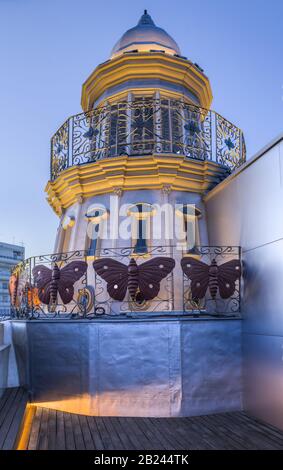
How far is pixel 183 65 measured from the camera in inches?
559

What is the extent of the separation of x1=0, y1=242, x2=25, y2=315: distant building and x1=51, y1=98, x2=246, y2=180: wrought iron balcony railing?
168ft

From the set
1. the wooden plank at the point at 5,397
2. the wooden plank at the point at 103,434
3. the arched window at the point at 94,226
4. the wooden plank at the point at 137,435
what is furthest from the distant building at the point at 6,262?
the wooden plank at the point at 137,435

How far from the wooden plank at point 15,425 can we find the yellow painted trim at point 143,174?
21.1 ft

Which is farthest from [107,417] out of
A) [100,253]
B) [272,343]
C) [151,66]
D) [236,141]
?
[151,66]

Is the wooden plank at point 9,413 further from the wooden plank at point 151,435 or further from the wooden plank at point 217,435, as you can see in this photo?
the wooden plank at point 217,435

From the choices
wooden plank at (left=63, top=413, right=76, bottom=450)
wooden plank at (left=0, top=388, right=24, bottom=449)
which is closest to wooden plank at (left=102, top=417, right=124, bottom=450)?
wooden plank at (left=63, top=413, right=76, bottom=450)

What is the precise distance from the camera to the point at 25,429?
312 inches

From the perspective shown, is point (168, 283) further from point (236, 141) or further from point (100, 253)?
point (236, 141)

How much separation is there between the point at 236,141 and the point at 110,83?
16.3 feet

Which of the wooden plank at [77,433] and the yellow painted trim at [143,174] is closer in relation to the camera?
the wooden plank at [77,433]

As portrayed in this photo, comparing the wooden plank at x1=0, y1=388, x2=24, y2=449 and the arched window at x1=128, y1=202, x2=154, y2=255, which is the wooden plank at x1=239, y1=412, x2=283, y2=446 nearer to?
the wooden plank at x1=0, y1=388, x2=24, y2=449

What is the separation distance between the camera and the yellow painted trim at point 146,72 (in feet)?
45.7

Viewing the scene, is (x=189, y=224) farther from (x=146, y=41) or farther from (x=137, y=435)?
(x=146, y=41)

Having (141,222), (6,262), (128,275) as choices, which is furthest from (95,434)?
(6,262)
